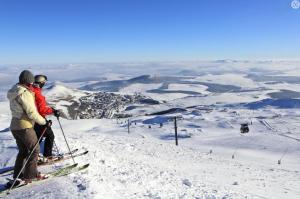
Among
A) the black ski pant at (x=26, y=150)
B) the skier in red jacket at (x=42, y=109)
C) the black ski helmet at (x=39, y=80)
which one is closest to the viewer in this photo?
the black ski pant at (x=26, y=150)

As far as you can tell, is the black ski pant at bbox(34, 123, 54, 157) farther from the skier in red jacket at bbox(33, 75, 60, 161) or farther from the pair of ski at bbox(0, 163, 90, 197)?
the pair of ski at bbox(0, 163, 90, 197)

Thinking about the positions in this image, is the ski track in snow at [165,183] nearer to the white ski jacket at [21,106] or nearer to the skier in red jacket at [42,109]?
the skier in red jacket at [42,109]

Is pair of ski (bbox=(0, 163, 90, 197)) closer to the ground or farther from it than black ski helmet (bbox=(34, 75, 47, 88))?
closer to the ground

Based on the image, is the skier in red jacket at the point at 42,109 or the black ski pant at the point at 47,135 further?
the black ski pant at the point at 47,135

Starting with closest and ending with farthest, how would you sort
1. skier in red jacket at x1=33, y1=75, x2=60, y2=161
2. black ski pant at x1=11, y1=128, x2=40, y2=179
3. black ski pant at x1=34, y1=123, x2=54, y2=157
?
black ski pant at x1=11, y1=128, x2=40, y2=179 → skier in red jacket at x1=33, y1=75, x2=60, y2=161 → black ski pant at x1=34, y1=123, x2=54, y2=157

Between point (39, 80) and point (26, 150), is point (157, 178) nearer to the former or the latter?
point (26, 150)

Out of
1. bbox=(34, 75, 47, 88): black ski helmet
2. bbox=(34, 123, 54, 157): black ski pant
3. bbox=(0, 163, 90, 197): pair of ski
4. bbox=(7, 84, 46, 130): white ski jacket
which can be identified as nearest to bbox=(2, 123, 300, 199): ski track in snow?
bbox=(0, 163, 90, 197): pair of ski

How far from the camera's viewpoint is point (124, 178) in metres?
9.39

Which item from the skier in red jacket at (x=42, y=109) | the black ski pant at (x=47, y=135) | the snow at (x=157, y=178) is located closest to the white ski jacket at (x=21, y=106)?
the skier in red jacket at (x=42, y=109)

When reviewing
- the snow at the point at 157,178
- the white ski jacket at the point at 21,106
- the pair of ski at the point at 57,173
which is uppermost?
the white ski jacket at the point at 21,106

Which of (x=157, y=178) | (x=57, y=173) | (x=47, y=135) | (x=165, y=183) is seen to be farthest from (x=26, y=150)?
(x=157, y=178)

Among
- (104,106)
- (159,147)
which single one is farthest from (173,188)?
(104,106)

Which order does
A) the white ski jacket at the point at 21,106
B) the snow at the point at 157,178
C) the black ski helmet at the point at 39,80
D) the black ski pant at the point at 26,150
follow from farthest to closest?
the black ski helmet at the point at 39,80 < the snow at the point at 157,178 < the black ski pant at the point at 26,150 < the white ski jacket at the point at 21,106

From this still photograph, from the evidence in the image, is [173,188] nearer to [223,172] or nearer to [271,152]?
[223,172]
